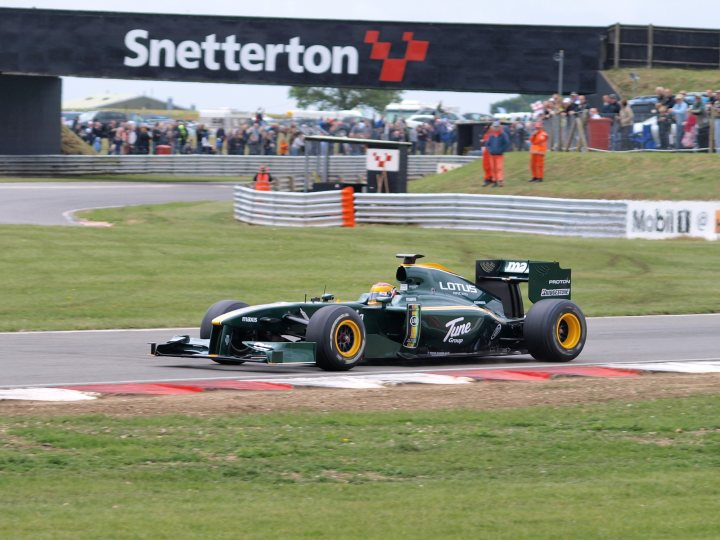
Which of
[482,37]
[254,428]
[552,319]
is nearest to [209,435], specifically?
[254,428]

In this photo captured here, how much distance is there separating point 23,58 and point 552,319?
30.2m

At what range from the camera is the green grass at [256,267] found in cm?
1720

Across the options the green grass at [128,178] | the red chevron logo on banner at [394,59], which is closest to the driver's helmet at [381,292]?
the red chevron logo on banner at [394,59]

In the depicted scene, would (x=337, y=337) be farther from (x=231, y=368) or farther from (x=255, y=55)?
(x=255, y=55)

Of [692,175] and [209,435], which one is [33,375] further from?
[692,175]

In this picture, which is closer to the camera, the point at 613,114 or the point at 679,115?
the point at 679,115

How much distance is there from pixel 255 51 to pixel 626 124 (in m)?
12.5

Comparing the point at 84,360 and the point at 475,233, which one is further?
the point at 475,233

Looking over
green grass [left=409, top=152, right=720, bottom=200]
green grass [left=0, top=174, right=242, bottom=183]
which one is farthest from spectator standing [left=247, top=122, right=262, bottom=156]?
green grass [left=409, top=152, right=720, bottom=200]

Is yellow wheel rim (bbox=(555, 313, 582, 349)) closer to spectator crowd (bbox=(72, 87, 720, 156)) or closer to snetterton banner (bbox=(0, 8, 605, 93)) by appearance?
spectator crowd (bbox=(72, 87, 720, 156))

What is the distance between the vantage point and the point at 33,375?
445 inches

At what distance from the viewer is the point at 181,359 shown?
12898mm

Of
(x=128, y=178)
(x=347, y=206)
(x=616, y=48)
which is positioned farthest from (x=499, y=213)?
(x=128, y=178)

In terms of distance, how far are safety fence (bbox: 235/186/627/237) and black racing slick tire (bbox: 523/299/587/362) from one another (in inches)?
510
